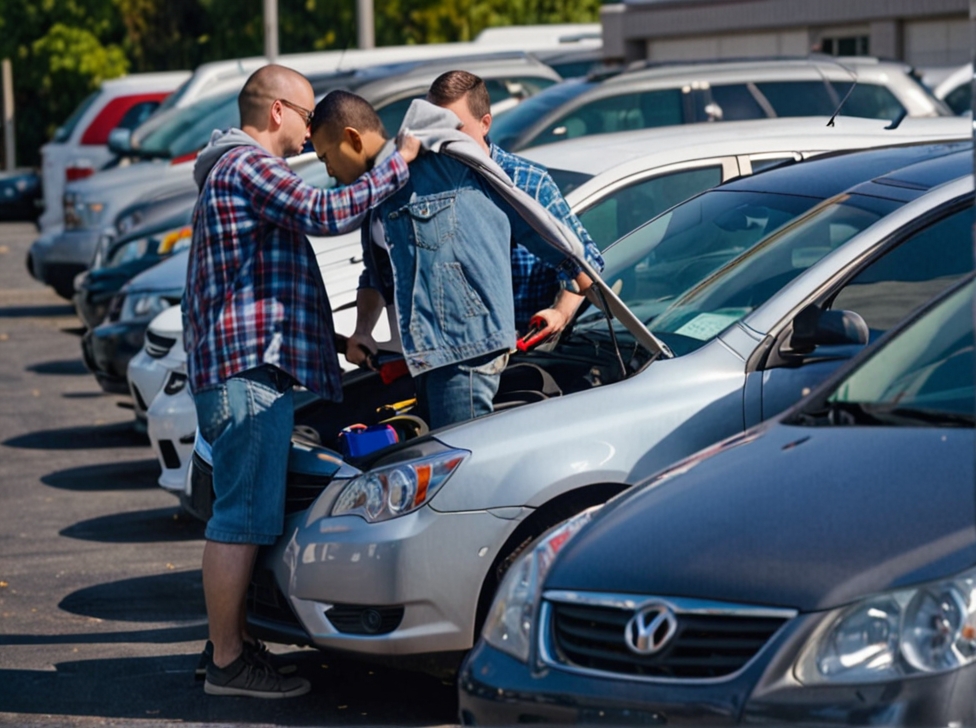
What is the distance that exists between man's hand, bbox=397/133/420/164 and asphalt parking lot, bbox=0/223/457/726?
1712mm

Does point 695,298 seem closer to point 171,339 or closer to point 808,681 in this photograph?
point 808,681

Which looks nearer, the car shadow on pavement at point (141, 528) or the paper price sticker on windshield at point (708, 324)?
the paper price sticker on windshield at point (708, 324)

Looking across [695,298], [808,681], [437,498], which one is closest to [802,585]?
[808,681]

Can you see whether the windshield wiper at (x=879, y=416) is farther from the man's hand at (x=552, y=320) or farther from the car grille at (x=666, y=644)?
the man's hand at (x=552, y=320)

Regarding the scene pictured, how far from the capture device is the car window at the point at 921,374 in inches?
153

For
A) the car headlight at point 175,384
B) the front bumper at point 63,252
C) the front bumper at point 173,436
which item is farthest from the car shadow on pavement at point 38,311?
the front bumper at point 173,436

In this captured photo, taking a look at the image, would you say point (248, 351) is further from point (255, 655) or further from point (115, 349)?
point (115, 349)

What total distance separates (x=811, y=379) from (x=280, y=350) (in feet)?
5.35

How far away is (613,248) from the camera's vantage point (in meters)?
6.17

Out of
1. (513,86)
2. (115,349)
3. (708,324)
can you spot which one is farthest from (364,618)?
(513,86)

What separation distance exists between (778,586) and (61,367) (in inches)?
449

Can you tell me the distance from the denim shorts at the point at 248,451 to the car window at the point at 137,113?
14.6 meters

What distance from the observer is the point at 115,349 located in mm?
9852

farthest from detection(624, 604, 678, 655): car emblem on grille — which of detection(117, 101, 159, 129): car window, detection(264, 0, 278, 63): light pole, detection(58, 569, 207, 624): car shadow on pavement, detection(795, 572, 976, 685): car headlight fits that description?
detection(264, 0, 278, 63): light pole
